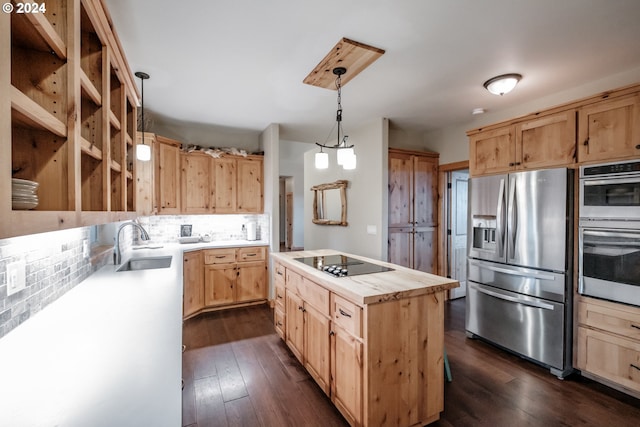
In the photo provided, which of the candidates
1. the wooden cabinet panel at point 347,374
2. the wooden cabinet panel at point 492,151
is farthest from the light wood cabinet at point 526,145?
the wooden cabinet panel at point 347,374

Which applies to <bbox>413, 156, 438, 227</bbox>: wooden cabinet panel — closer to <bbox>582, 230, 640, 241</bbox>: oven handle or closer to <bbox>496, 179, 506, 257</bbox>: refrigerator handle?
<bbox>496, 179, 506, 257</bbox>: refrigerator handle

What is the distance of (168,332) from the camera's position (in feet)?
3.67

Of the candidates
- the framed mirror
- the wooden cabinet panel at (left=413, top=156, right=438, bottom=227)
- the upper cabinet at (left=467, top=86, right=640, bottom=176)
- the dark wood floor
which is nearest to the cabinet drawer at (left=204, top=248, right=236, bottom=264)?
the dark wood floor

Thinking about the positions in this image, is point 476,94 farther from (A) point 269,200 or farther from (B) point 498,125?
(A) point 269,200

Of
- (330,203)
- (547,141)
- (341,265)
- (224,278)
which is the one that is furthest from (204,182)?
(547,141)

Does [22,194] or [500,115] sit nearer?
[22,194]

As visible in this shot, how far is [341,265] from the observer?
243 centimetres

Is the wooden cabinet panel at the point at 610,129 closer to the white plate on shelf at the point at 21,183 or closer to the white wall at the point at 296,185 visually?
the white plate on shelf at the point at 21,183

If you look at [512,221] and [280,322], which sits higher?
[512,221]

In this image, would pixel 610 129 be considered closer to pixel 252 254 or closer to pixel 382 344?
pixel 382 344

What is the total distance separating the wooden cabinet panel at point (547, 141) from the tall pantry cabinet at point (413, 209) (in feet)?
4.79

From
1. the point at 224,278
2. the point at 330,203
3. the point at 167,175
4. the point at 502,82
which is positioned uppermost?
the point at 502,82

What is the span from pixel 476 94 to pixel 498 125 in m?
0.42

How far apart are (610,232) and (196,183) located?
4.47 metres
